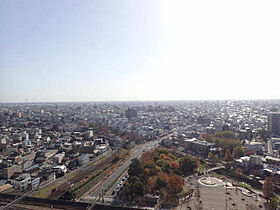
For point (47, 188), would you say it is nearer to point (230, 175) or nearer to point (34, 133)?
point (230, 175)

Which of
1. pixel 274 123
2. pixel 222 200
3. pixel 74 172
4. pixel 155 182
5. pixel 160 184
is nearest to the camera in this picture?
pixel 222 200

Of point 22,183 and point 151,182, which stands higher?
point 151,182

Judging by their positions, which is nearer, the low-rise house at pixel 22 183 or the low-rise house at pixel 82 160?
the low-rise house at pixel 22 183

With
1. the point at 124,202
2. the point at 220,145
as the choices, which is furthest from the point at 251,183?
the point at 124,202

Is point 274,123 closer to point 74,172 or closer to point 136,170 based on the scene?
point 136,170

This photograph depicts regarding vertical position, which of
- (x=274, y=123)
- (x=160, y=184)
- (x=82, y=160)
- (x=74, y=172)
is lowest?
(x=74, y=172)

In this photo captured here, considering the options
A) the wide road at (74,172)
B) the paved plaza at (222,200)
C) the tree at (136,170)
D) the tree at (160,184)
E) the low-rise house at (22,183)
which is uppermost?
the tree at (136,170)

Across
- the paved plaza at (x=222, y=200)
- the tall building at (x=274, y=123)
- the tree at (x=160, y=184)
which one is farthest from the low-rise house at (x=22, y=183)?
the tall building at (x=274, y=123)

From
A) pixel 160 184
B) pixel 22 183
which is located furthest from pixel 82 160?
pixel 160 184

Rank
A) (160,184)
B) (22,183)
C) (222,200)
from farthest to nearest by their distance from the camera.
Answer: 1. (22,183)
2. (160,184)
3. (222,200)

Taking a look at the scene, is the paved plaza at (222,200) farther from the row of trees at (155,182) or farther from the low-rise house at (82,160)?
the low-rise house at (82,160)

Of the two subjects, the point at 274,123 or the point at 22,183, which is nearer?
the point at 22,183
